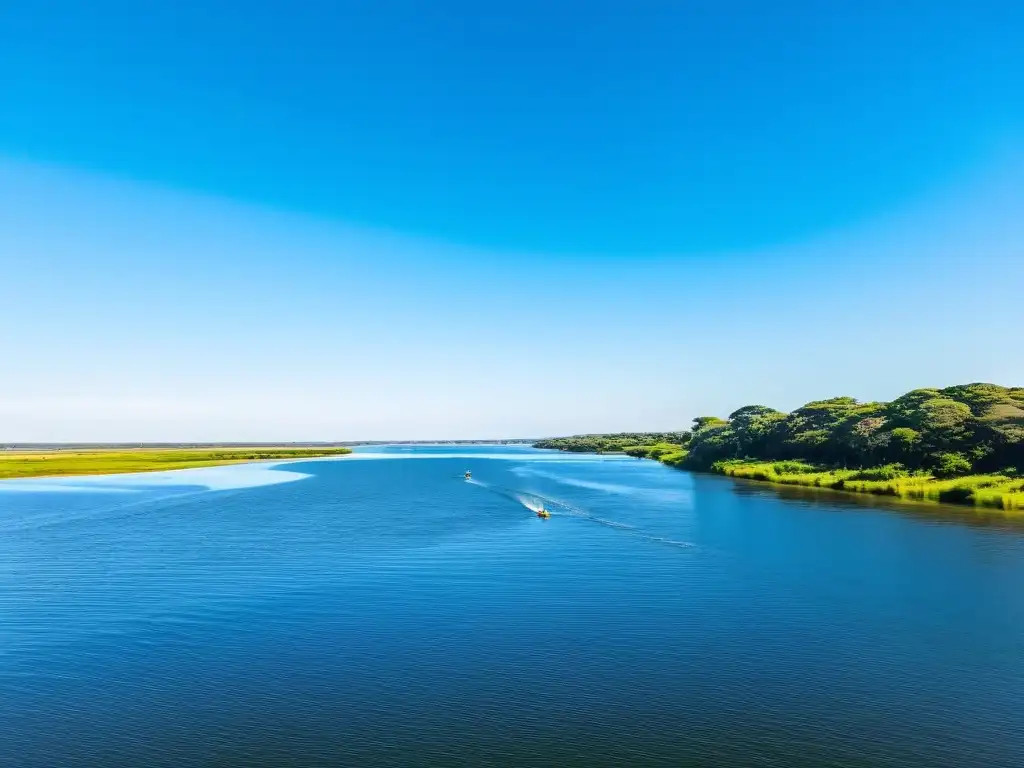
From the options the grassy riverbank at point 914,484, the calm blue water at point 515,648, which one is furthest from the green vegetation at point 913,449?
the calm blue water at point 515,648

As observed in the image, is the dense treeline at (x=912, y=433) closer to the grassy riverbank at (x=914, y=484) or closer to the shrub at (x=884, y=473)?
the shrub at (x=884, y=473)

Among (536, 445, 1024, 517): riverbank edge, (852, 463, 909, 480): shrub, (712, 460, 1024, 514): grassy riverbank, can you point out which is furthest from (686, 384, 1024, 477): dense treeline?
(536, 445, 1024, 517): riverbank edge

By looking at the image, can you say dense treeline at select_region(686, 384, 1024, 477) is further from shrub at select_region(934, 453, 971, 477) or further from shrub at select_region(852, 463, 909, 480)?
shrub at select_region(852, 463, 909, 480)

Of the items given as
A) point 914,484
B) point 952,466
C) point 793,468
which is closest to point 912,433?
point 952,466

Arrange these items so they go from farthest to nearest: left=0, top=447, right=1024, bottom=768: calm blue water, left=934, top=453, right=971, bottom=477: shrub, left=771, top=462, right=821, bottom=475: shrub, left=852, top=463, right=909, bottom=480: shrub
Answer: left=771, top=462, right=821, bottom=475: shrub, left=852, top=463, right=909, bottom=480: shrub, left=934, top=453, right=971, bottom=477: shrub, left=0, top=447, right=1024, bottom=768: calm blue water

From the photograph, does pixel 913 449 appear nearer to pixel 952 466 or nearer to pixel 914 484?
pixel 952 466

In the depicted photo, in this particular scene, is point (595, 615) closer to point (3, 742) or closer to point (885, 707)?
point (885, 707)
